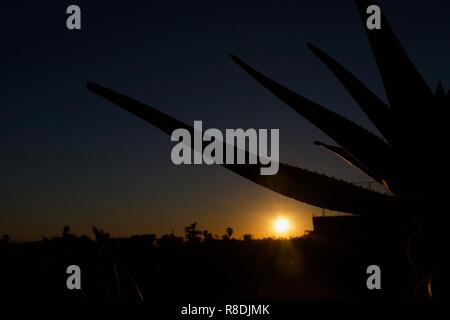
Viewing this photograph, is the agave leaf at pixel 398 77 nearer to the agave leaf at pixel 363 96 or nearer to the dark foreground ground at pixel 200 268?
the agave leaf at pixel 363 96

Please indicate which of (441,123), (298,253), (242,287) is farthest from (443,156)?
(298,253)

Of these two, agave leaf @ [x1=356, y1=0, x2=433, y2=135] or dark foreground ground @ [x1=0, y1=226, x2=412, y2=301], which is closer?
agave leaf @ [x1=356, y1=0, x2=433, y2=135]

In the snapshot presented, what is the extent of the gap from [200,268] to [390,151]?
9.45 m

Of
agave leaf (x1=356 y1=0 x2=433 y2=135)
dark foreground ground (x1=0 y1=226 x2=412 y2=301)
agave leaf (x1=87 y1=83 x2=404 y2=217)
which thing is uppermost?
agave leaf (x1=356 y1=0 x2=433 y2=135)

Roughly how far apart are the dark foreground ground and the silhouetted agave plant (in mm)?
78

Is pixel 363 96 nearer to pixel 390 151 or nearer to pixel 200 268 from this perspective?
pixel 390 151

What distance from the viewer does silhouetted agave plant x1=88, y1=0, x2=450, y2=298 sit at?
0.32 meters

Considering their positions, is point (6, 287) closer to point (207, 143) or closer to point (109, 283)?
point (109, 283)

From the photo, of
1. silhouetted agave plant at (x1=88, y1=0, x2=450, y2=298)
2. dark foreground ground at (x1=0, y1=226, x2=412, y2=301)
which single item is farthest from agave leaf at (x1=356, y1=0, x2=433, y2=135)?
dark foreground ground at (x1=0, y1=226, x2=412, y2=301)

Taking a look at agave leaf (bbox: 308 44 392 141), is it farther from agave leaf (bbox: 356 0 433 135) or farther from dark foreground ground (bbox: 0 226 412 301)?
dark foreground ground (bbox: 0 226 412 301)

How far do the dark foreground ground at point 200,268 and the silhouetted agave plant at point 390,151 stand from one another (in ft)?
0.26

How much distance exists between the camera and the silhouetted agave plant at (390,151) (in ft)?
1.07
